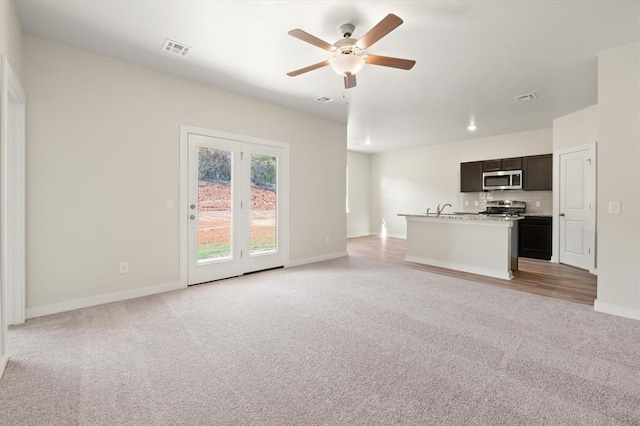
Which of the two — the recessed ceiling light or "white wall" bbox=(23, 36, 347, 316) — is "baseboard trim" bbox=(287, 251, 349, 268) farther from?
the recessed ceiling light

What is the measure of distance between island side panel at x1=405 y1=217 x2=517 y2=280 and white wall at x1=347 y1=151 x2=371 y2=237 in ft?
11.8

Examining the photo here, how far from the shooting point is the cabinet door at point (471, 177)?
7.23 metres

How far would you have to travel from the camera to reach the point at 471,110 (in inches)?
205

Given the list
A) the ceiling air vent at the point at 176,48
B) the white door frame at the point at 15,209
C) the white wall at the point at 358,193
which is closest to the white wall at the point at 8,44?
the white door frame at the point at 15,209

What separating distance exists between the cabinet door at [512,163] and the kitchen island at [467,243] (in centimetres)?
218

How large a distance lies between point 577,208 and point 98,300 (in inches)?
293

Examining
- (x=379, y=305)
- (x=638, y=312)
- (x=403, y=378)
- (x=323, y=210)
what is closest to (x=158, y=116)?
(x=323, y=210)

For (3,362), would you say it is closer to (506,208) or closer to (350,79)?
(350,79)

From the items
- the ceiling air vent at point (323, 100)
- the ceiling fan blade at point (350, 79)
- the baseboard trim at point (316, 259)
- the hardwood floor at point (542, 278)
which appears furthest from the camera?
the baseboard trim at point (316, 259)

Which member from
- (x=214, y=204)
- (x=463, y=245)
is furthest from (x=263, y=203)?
(x=463, y=245)

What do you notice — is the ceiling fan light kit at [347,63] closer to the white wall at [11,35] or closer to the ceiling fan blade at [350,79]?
the ceiling fan blade at [350,79]

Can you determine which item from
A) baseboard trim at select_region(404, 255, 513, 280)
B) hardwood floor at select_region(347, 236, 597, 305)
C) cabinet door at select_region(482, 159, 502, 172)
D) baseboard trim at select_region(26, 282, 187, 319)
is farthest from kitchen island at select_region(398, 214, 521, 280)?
baseboard trim at select_region(26, 282, 187, 319)

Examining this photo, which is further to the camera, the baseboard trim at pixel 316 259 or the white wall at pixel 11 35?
the baseboard trim at pixel 316 259

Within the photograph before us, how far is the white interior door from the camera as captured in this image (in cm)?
500
